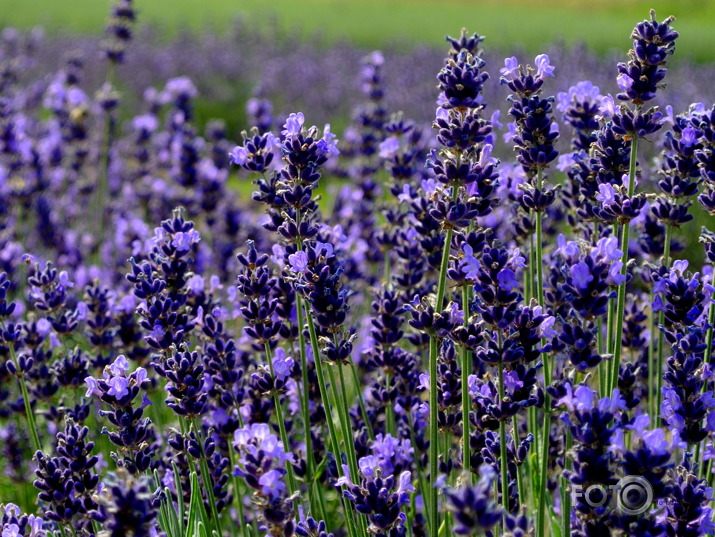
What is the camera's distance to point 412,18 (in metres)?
25.3

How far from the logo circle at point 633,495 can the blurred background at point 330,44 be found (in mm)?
3907

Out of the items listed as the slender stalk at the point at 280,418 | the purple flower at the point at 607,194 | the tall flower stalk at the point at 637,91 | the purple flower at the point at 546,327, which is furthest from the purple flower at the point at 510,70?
the slender stalk at the point at 280,418

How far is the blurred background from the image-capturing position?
Result: 11.6 m

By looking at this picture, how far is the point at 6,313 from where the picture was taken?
2713mm

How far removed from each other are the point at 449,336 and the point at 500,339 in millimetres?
172

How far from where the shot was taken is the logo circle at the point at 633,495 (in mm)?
1726

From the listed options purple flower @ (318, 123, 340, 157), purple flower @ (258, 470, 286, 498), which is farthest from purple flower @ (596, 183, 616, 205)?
purple flower @ (258, 470, 286, 498)

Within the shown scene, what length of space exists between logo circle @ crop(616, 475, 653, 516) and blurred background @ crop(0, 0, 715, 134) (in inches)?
154

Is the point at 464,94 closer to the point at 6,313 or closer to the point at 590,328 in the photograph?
the point at 590,328

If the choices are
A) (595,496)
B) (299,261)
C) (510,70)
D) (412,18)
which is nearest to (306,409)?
(299,261)

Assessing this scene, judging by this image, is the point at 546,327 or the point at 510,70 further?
the point at 510,70

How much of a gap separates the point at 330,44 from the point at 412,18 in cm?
752

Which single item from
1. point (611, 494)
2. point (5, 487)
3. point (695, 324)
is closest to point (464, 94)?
point (695, 324)

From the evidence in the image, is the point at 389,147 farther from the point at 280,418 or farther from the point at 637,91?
the point at 280,418
